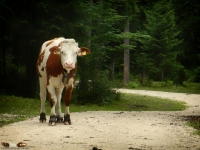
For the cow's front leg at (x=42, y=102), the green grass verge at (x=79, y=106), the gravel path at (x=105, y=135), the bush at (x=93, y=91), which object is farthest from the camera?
the bush at (x=93, y=91)

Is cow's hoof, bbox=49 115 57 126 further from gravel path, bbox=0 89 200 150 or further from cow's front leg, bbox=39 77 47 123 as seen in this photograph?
cow's front leg, bbox=39 77 47 123

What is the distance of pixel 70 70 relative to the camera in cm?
1358

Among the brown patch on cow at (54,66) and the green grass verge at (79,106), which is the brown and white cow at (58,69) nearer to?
the brown patch on cow at (54,66)

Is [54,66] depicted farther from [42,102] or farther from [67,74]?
[42,102]

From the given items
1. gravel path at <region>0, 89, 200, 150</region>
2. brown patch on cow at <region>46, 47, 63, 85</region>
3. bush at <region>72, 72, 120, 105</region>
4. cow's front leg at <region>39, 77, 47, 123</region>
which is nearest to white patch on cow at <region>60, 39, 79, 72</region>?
brown patch on cow at <region>46, 47, 63, 85</region>

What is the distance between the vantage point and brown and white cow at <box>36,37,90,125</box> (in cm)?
1328

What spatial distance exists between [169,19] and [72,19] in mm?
23525

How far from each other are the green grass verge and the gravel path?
7.04ft

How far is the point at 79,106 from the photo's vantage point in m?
22.4

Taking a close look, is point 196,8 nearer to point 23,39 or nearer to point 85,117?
point 85,117

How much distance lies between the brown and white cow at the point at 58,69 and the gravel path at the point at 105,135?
63cm

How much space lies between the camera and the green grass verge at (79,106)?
17.1 meters

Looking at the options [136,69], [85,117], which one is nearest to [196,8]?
[85,117]

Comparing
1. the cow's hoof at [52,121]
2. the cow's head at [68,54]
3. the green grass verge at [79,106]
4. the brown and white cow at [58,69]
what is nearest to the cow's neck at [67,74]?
the brown and white cow at [58,69]
